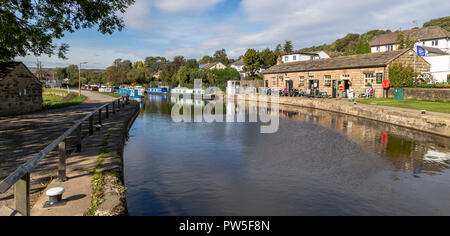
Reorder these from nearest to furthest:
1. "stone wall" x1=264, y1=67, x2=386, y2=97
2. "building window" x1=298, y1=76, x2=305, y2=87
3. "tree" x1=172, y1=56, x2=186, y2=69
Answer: "stone wall" x1=264, y1=67, x2=386, y2=97, "building window" x1=298, y1=76, x2=305, y2=87, "tree" x1=172, y1=56, x2=186, y2=69

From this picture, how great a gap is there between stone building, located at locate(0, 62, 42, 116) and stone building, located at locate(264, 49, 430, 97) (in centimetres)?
2734

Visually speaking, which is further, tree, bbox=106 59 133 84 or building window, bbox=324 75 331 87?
tree, bbox=106 59 133 84

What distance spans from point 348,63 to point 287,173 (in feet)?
90.3

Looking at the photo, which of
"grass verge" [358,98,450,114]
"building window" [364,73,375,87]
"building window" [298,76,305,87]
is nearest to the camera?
"grass verge" [358,98,450,114]

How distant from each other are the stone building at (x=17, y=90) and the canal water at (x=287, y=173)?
31.1 feet

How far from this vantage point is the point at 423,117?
1605 centimetres

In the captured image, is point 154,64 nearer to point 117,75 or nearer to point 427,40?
point 117,75

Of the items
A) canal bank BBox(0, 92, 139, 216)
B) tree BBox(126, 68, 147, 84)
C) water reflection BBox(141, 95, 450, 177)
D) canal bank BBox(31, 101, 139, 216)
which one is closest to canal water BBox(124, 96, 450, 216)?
water reflection BBox(141, 95, 450, 177)

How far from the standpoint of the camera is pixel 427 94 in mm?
23203

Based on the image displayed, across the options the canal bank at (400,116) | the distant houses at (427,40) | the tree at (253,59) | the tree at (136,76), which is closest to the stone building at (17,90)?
the canal bank at (400,116)

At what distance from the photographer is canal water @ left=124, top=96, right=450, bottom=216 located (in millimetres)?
6539

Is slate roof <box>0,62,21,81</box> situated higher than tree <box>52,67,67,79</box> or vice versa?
tree <box>52,67,67,79</box>

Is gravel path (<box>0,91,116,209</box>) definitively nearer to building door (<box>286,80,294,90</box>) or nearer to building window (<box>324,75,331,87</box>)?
building window (<box>324,75,331,87</box>)
